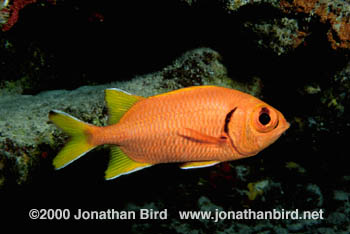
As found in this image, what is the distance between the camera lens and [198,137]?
5.63 ft

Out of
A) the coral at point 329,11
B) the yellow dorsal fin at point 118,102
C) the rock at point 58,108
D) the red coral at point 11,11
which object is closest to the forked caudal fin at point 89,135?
the yellow dorsal fin at point 118,102

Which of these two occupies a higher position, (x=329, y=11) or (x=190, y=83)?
(x=329, y=11)

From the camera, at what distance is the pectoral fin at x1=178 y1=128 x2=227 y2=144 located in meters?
1.71

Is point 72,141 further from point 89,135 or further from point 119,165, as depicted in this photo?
point 119,165

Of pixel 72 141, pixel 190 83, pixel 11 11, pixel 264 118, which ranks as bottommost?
pixel 72 141

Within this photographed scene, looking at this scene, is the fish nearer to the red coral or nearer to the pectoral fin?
the pectoral fin

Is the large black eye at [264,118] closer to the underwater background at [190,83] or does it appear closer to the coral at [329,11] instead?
the underwater background at [190,83]

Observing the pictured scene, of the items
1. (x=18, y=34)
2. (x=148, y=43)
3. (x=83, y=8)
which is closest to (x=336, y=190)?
(x=148, y=43)

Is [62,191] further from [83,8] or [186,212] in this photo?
[83,8]

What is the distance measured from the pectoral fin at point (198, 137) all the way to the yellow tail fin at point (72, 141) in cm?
78

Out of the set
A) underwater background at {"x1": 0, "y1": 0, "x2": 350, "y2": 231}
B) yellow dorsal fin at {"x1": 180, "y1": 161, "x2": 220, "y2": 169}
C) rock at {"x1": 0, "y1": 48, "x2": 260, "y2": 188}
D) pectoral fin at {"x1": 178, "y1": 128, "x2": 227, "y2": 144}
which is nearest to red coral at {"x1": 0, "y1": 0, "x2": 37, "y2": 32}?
underwater background at {"x1": 0, "y1": 0, "x2": 350, "y2": 231}

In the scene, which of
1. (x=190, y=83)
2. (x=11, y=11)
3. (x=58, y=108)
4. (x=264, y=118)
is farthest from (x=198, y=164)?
(x=11, y=11)

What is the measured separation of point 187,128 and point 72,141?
0.97 meters

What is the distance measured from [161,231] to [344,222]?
7.91ft
